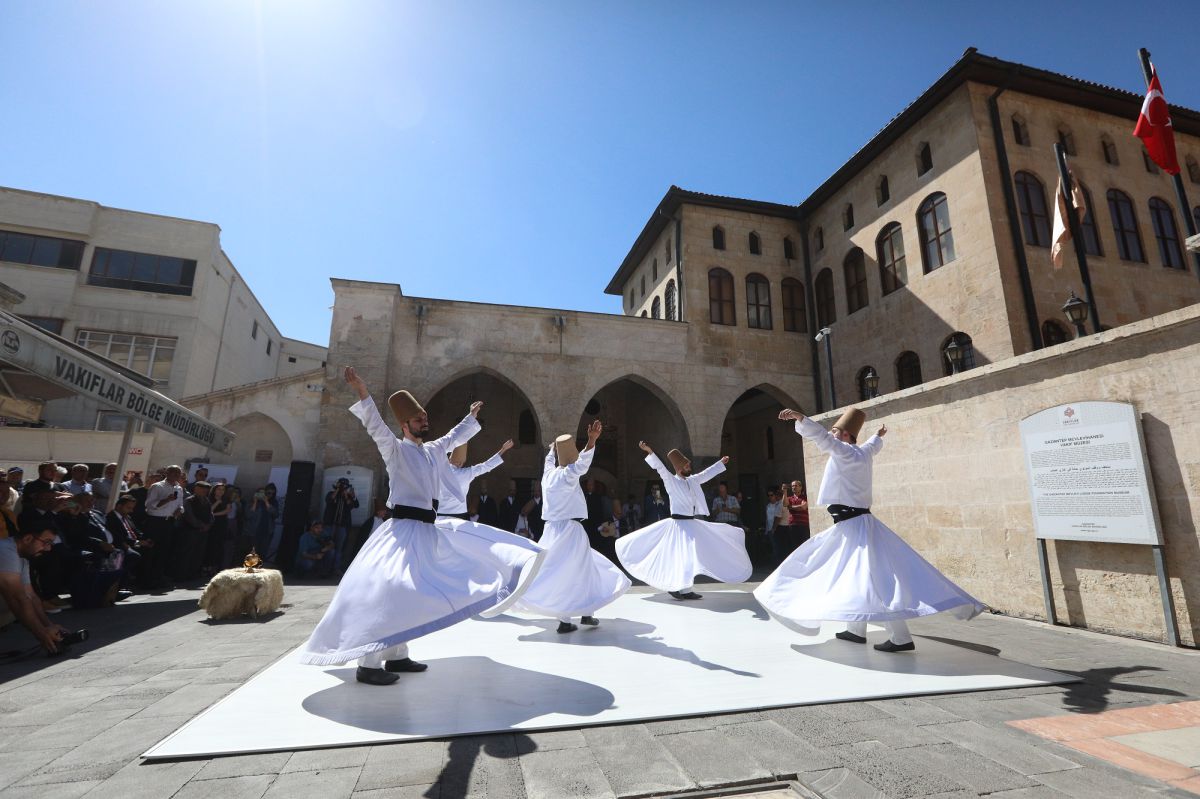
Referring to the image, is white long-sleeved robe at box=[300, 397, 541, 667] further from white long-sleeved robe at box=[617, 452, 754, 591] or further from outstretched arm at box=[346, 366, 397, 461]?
white long-sleeved robe at box=[617, 452, 754, 591]

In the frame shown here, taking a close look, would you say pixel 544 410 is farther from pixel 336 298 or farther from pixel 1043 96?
pixel 1043 96

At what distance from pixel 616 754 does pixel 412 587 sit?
1651 mm

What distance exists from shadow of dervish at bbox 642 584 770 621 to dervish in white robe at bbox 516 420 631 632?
5.38 ft

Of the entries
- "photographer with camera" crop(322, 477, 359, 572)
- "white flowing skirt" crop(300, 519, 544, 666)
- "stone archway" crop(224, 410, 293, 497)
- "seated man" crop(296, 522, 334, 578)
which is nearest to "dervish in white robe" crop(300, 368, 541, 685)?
"white flowing skirt" crop(300, 519, 544, 666)

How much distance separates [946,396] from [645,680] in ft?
18.8

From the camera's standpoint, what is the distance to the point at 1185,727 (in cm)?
288

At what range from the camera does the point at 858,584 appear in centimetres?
449

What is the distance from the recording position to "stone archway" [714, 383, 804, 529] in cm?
1848

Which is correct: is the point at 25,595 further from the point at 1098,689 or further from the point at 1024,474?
the point at 1024,474

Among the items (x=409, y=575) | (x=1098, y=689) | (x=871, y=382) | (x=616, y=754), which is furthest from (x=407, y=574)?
(x=871, y=382)

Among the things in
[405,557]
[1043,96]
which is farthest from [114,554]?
[1043,96]

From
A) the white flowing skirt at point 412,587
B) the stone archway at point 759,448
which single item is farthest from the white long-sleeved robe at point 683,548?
the stone archway at point 759,448

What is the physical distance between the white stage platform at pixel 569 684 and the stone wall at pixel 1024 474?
2020mm

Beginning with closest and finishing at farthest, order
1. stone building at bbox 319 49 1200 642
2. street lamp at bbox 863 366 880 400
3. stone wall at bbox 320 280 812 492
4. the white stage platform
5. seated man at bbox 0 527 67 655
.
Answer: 1. the white stage platform
2. seated man at bbox 0 527 67 655
3. stone building at bbox 319 49 1200 642
4. street lamp at bbox 863 366 880 400
5. stone wall at bbox 320 280 812 492
